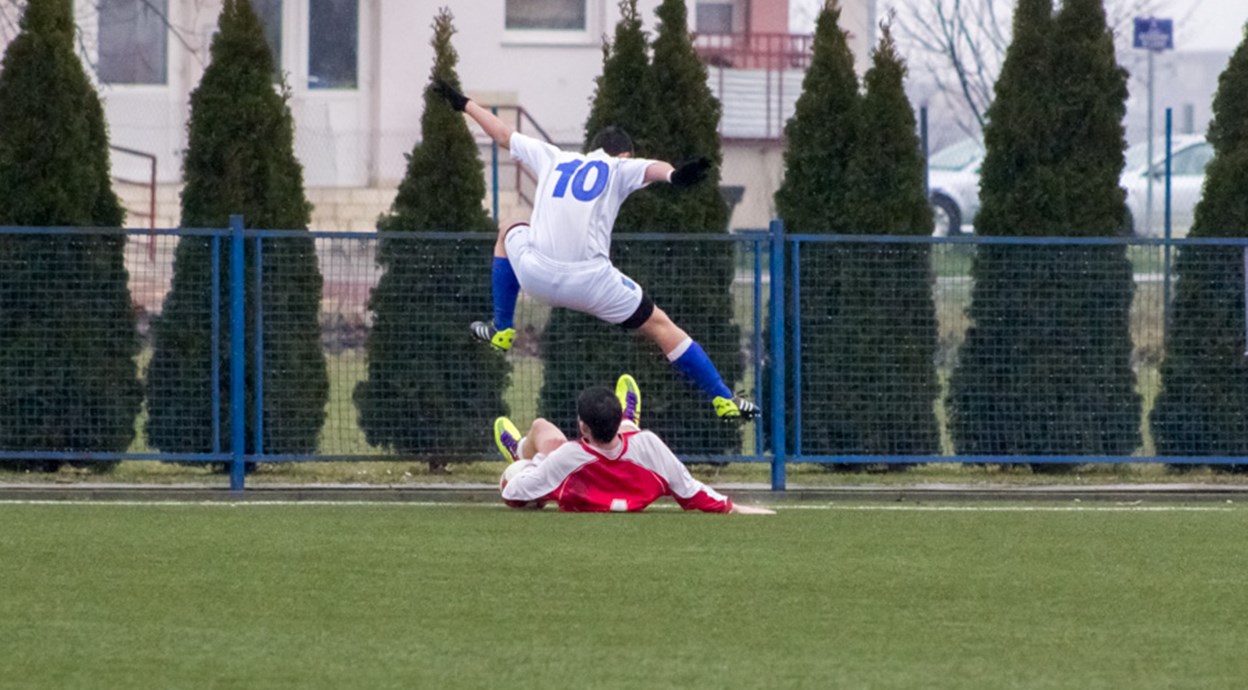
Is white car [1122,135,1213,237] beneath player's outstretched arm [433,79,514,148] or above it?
above

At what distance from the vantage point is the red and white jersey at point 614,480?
36.6 ft

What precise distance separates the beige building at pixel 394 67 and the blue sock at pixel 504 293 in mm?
17069

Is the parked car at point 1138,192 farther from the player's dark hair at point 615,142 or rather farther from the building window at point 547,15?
the player's dark hair at point 615,142

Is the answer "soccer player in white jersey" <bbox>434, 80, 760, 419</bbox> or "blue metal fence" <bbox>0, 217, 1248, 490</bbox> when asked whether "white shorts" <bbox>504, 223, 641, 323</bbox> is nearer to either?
"soccer player in white jersey" <bbox>434, 80, 760, 419</bbox>

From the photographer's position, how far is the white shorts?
1148 cm

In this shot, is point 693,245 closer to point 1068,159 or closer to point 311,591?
point 1068,159

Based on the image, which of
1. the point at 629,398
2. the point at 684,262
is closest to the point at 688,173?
the point at 629,398

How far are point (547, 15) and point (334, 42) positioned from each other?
3292 millimetres

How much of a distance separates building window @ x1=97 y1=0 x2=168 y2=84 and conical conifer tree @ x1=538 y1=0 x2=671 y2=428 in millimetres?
17919

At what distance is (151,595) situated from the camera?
26.0 feet

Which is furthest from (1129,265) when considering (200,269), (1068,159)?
(200,269)

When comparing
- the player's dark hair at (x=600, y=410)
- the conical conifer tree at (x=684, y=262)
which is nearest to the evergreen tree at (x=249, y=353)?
the conical conifer tree at (x=684, y=262)

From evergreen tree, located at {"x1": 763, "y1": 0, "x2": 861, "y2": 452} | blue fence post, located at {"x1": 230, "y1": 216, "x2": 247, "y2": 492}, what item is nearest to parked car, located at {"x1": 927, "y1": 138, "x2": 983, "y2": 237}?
evergreen tree, located at {"x1": 763, "y1": 0, "x2": 861, "y2": 452}

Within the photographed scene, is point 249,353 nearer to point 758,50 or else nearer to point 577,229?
point 577,229
